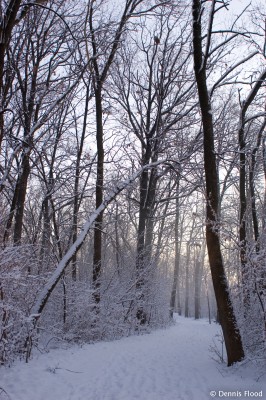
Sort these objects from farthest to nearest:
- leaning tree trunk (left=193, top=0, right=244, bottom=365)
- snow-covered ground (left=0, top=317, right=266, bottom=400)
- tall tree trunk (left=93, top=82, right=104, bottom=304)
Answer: tall tree trunk (left=93, top=82, right=104, bottom=304) < leaning tree trunk (left=193, top=0, right=244, bottom=365) < snow-covered ground (left=0, top=317, right=266, bottom=400)

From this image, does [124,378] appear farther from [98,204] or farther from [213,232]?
[98,204]

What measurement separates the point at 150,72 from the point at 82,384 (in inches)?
506

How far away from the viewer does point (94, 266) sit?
1126 centimetres

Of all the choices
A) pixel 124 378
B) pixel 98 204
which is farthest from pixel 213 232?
pixel 98 204

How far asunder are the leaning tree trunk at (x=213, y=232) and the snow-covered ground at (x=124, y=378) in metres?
0.46

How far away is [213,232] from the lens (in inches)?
268

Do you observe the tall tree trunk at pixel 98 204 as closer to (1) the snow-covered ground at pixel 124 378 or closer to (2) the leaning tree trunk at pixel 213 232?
(1) the snow-covered ground at pixel 124 378

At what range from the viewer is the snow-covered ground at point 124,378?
15.9 feet

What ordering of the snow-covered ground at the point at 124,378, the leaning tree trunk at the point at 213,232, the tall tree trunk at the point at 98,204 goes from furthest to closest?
1. the tall tree trunk at the point at 98,204
2. the leaning tree trunk at the point at 213,232
3. the snow-covered ground at the point at 124,378

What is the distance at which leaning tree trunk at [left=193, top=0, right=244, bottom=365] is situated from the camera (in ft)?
21.0

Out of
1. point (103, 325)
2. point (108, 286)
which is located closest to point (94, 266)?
point (108, 286)

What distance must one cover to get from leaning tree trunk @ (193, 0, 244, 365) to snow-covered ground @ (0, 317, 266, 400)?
46cm

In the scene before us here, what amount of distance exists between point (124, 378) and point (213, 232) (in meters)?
3.13

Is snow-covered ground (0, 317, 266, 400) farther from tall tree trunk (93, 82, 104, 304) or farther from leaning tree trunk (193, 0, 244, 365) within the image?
tall tree trunk (93, 82, 104, 304)
